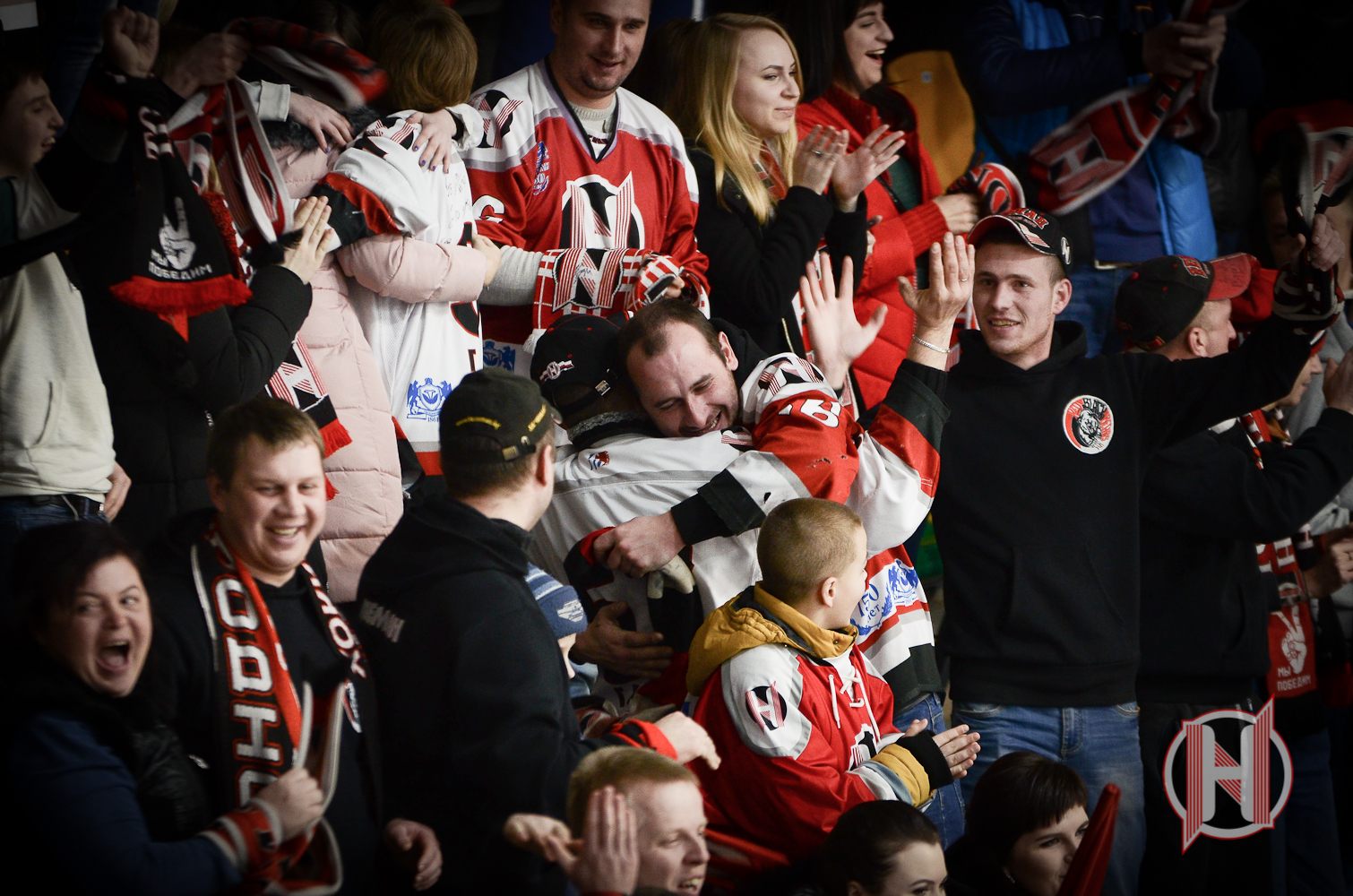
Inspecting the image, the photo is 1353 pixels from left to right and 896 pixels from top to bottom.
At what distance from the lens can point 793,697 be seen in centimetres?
188

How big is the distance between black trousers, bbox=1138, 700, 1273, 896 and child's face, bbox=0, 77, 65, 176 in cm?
219

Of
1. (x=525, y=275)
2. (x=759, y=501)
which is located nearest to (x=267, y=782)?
(x=759, y=501)

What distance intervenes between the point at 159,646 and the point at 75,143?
0.74 m

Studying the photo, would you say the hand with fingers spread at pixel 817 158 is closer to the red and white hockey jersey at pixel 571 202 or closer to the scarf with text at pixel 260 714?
the red and white hockey jersey at pixel 571 202

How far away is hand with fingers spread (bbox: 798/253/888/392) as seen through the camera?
8.36 ft

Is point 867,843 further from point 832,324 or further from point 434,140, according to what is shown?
point 434,140

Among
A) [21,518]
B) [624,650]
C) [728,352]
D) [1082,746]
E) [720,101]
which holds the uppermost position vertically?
[720,101]

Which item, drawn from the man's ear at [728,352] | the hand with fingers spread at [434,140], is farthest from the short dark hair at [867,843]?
the hand with fingers spread at [434,140]

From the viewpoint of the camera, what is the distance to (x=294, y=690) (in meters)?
1.66

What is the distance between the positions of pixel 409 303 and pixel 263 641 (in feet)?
2.44

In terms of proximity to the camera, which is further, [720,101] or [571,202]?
[720,101]

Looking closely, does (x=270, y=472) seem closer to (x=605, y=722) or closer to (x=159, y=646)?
(x=159, y=646)

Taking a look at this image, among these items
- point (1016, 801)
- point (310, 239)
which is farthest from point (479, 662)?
point (1016, 801)

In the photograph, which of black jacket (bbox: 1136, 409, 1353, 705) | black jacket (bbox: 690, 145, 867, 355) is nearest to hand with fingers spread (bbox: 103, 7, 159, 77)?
black jacket (bbox: 690, 145, 867, 355)
